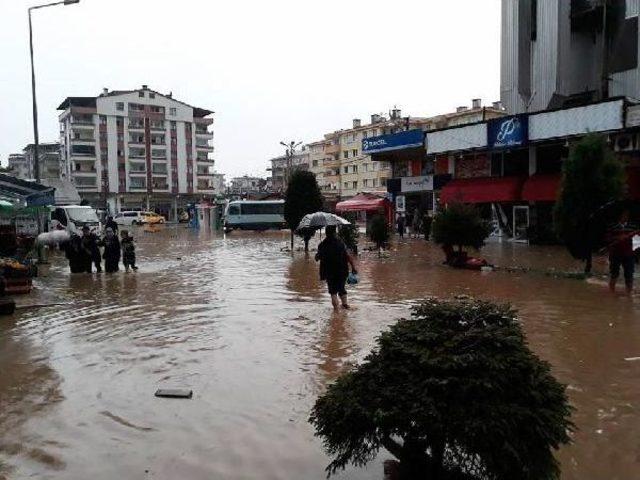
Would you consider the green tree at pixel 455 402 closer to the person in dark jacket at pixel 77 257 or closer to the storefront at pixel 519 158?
the person in dark jacket at pixel 77 257

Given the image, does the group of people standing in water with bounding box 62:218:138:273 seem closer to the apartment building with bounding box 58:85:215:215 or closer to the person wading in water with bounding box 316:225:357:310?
the person wading in water with bounding box 316:225:357:310

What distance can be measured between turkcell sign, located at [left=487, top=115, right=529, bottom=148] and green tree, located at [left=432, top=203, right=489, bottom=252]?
11074mm

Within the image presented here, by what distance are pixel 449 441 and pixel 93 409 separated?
3.66m

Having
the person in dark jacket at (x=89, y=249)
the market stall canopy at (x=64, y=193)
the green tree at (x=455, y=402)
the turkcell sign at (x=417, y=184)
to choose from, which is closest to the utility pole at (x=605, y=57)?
the turkcell sign at (x=417, y=184)

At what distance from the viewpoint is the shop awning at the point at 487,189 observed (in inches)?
1148

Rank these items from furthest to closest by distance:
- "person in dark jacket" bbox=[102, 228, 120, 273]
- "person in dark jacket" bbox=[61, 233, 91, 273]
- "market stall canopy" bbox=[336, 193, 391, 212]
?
"market stall canopy" bbox=[336, 193, 391, 212] → "person in dark jacket" bbox=[102, 228, 120, 273] → "person in dark jacket" bbox=[61, 233, 91, 273]

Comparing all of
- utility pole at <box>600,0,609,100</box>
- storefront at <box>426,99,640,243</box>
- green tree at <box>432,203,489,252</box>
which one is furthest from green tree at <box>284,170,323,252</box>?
utility pole at <box>600,0,609,100</box>

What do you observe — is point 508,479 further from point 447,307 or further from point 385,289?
point 385,289

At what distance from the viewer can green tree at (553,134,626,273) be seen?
16109mm

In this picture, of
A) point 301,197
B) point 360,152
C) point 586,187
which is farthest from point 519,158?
point 360,152

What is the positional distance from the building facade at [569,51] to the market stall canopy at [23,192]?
82.2 feet

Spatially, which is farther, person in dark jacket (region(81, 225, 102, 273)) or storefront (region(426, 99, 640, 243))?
storefront (region(426, 99, 640, 243))

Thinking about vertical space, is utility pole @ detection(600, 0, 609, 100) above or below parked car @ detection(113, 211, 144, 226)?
above

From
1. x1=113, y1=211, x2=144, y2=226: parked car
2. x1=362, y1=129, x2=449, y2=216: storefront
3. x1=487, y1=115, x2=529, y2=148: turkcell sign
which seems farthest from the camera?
x1=113, y1=211, x2=144, y2=226: parked car
